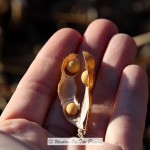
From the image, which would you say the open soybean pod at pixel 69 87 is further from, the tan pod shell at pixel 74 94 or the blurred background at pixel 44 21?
the blurred background at pixel 44 21

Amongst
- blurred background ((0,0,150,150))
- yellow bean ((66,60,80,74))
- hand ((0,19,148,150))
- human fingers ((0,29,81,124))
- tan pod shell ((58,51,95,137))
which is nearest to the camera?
hand ((0,19,148,150))

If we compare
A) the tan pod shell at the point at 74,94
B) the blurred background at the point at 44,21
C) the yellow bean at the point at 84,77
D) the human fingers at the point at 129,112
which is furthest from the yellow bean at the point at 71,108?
the blurred background at the point at 44,21

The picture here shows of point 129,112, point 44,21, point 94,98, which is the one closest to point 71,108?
point 94,98

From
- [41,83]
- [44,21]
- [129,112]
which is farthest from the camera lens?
[44,21]

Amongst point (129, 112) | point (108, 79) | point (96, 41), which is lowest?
point (129, 112)

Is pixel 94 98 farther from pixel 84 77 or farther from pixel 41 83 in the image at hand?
pixel 41 83

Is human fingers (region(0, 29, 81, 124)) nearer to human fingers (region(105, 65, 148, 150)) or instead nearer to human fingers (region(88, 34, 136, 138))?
human fingers (region(88, 34, 136, 138))

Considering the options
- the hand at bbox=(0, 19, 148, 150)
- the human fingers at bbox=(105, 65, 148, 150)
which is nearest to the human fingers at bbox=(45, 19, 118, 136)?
the hand at bbox=(0, 19, 148, 150)
